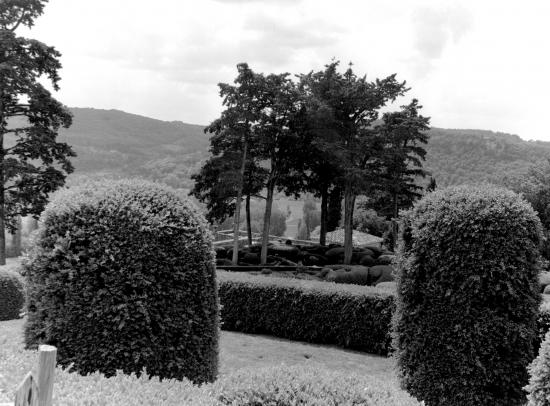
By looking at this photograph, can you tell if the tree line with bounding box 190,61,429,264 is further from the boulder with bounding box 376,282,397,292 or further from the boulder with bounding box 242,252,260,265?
the boulder with bounding box 376,282,397,292

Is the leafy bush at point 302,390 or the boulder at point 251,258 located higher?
the leafy bush at point 302,390

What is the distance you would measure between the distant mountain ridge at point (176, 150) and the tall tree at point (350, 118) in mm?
30548

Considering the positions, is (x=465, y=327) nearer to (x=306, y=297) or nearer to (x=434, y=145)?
(x=306, y=297)

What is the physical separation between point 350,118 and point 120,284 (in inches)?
1297

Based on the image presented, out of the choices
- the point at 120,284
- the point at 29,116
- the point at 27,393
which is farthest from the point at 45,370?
the point at 29,116

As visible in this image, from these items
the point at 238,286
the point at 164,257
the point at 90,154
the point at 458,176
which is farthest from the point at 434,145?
the point at 164,257

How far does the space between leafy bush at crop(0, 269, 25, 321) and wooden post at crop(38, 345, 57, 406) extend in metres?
12.2

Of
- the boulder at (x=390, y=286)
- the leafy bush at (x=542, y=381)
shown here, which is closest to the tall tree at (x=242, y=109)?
the boulder at (x=390, y=286)

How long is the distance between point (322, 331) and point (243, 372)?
8.55 metres

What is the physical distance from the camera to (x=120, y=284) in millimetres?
6000

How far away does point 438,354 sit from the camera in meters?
8.10

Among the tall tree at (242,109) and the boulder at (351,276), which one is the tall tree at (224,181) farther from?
the boulder at (351,276)

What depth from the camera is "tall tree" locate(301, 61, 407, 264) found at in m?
35.1

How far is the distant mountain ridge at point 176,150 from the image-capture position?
9706 centimetres
